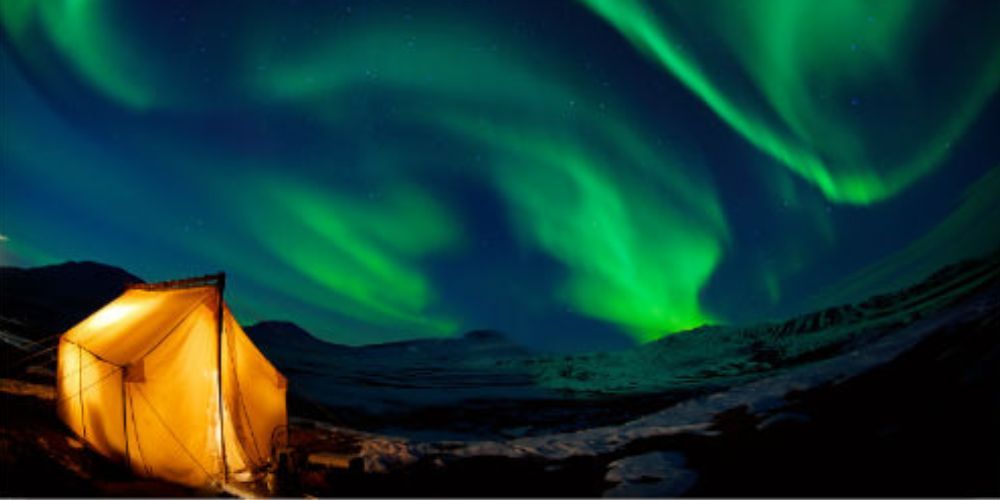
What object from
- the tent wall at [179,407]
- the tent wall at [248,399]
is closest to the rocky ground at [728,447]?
the tent wall at [179,407]

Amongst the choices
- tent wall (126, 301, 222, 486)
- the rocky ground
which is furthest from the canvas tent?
the rocky ground

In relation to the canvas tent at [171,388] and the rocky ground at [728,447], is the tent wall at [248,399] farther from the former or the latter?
the rocky ground at [728,447]

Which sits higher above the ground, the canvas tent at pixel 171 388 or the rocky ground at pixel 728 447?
the canvas tent at pixel 171 388

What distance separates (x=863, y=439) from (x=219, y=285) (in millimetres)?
13345

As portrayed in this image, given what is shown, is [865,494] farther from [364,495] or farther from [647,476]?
[364,495]

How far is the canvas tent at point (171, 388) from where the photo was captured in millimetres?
7602

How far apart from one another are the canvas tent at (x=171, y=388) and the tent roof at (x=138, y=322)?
0.9 inches

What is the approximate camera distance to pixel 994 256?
39.3 m

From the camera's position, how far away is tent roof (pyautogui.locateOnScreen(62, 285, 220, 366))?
314 inches

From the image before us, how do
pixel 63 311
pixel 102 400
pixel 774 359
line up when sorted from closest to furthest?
pixel 102 400
pixel 774 359
pixel 63 311

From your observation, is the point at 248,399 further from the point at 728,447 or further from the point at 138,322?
the point at 728,447

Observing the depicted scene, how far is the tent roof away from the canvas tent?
2 centimetres

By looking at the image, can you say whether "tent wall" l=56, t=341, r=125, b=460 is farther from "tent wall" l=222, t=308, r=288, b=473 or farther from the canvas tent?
"tent wall" l=222, t=308, r=288, b=473

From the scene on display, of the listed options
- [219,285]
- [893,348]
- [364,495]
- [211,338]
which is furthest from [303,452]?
[893,348]
